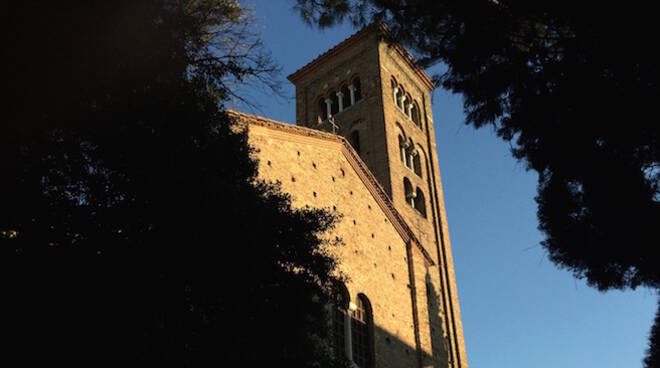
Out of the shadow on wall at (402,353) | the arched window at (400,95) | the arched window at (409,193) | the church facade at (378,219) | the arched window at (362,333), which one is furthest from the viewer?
the arched window at (400,95)

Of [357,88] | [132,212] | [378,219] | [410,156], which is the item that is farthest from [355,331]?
[357,88]

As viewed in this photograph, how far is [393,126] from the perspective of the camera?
77.5 feet

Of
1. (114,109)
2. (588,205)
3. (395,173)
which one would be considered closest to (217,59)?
(114,109)

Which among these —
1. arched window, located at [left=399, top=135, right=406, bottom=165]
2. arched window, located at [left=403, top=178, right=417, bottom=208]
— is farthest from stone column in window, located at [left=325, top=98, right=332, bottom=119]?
arched window, located at [left=403, top=178, right=417, bottom=208]

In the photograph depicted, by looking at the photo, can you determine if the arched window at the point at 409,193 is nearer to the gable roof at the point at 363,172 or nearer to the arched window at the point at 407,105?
the arched window at the point at 407,105

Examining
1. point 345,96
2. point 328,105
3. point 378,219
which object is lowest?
point 378,219

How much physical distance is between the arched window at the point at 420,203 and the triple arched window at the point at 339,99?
468cm

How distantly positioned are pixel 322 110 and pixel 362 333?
15261 millimetres

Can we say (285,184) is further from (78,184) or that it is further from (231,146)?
(78,184)

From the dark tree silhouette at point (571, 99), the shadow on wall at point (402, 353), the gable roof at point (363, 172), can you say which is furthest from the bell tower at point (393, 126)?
the dark tree silhouette at point (571, 99)

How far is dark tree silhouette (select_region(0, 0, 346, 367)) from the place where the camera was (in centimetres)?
539

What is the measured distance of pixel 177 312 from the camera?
6500 millimetres

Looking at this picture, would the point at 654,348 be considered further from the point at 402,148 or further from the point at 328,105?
the point at 328,105

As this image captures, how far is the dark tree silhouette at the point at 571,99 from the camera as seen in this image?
6.03 m
